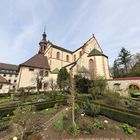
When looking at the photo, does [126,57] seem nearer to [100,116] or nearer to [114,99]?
[114,99]

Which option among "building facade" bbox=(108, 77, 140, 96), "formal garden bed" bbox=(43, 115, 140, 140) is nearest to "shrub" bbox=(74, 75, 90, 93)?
"building facade" bbox=(108, 77, 140, 96)

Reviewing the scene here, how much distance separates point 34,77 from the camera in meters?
27.6

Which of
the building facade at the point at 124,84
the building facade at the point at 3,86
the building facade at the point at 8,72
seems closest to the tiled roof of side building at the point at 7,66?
the building facade at the point at 8,72

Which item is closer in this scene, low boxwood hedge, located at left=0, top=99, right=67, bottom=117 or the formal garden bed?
the formal garden bed

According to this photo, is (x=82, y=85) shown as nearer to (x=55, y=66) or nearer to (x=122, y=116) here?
(x=55, y=66)

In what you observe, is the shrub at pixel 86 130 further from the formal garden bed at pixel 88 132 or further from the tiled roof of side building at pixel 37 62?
the tiled roof of side building at pixel 37 62

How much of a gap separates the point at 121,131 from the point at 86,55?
24595 millimetres

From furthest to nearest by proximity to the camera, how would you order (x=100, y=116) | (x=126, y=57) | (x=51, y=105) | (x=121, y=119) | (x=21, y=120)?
(x=126, y=57), (x=51, y=105), (x=100, y=116), (x=121, y=119), (x=21, y=120)

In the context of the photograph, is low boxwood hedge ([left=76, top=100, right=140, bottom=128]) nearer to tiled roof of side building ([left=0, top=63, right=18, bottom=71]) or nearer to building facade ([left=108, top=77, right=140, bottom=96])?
building facade ([left=108, top=77, right=140, bottom=96])

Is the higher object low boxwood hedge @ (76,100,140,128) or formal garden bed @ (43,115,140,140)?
low boxwood hedge @ (76,100,140,128)

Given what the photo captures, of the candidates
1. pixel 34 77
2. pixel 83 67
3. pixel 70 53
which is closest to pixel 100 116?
pixel 83 67

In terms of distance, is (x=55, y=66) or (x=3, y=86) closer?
(x=3, y=86)

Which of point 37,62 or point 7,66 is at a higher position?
point 7,66

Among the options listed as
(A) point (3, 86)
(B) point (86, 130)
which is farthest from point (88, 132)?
(A) point (3, 86)
